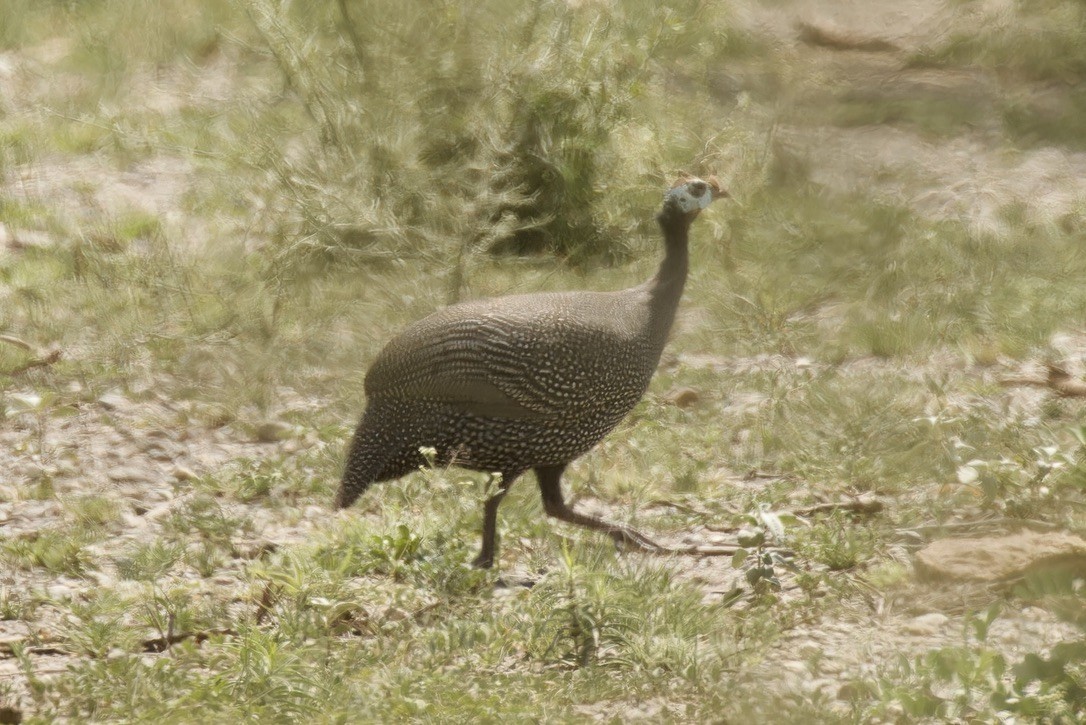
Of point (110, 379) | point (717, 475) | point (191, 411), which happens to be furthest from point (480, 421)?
point (110, 379)

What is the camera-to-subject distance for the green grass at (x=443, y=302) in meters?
2.91

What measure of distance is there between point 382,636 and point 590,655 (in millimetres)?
544

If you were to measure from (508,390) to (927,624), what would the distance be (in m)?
1.38

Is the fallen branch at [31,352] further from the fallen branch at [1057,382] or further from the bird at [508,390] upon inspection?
the fallen branch at [1057,382]

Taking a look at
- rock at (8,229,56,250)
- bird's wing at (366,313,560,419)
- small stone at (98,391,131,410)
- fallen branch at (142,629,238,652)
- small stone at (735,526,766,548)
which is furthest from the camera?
rock at (8,229,56,250)

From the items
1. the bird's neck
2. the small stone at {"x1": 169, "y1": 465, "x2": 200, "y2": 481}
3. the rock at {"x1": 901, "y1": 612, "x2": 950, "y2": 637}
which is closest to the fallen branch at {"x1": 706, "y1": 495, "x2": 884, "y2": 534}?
the bird's neck

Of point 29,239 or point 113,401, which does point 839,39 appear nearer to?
point 113,401

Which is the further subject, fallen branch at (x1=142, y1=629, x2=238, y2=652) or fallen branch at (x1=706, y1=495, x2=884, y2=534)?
fallen branch at (x1=706, y1=495, x2=884, y2=534)

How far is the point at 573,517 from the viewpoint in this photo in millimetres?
4281

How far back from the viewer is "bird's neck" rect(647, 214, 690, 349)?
4332 mm

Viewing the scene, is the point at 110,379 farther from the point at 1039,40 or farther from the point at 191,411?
the point at 1039,40

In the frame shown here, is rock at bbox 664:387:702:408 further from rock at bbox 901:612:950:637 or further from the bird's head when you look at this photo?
rock at bbox 901:612:950:637

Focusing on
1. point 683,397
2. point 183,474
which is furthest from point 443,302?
point 183,474

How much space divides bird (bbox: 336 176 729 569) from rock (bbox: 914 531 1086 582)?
106cm
